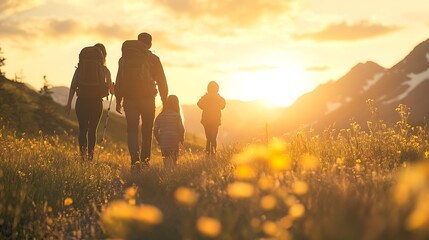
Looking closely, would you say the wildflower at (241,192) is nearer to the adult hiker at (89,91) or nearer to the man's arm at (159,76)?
the man's arm at (159,76)

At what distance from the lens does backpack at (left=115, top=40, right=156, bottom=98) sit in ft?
30.3

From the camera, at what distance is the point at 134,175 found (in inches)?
318

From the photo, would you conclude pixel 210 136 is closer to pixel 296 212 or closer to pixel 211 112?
pixel 211 112

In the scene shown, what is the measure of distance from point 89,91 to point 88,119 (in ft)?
1.86

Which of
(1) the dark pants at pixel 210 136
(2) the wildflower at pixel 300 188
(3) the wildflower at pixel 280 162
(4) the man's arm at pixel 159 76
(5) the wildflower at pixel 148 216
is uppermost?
(4) the man's arm at pixel 159 76

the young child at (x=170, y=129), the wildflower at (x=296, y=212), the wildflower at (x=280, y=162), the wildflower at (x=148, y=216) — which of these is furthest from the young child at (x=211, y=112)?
the wildflower at (x=296, y=212)

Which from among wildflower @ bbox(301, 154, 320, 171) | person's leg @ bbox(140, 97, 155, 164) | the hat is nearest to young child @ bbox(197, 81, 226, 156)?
person's leg @ bbox(140, 97, 155, 164)

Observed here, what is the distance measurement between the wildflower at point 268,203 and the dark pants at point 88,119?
6.12m

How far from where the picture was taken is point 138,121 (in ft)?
30.9

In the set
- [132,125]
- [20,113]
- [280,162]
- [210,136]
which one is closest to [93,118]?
[132,125]

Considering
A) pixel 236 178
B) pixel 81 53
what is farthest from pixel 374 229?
pixel 81 53

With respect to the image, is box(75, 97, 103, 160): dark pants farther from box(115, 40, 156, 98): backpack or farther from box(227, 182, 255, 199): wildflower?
box(227, 182, 255, 199): wildflower

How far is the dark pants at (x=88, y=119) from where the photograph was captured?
9.94 m

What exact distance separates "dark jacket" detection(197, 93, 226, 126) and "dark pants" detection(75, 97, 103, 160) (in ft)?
10.5
